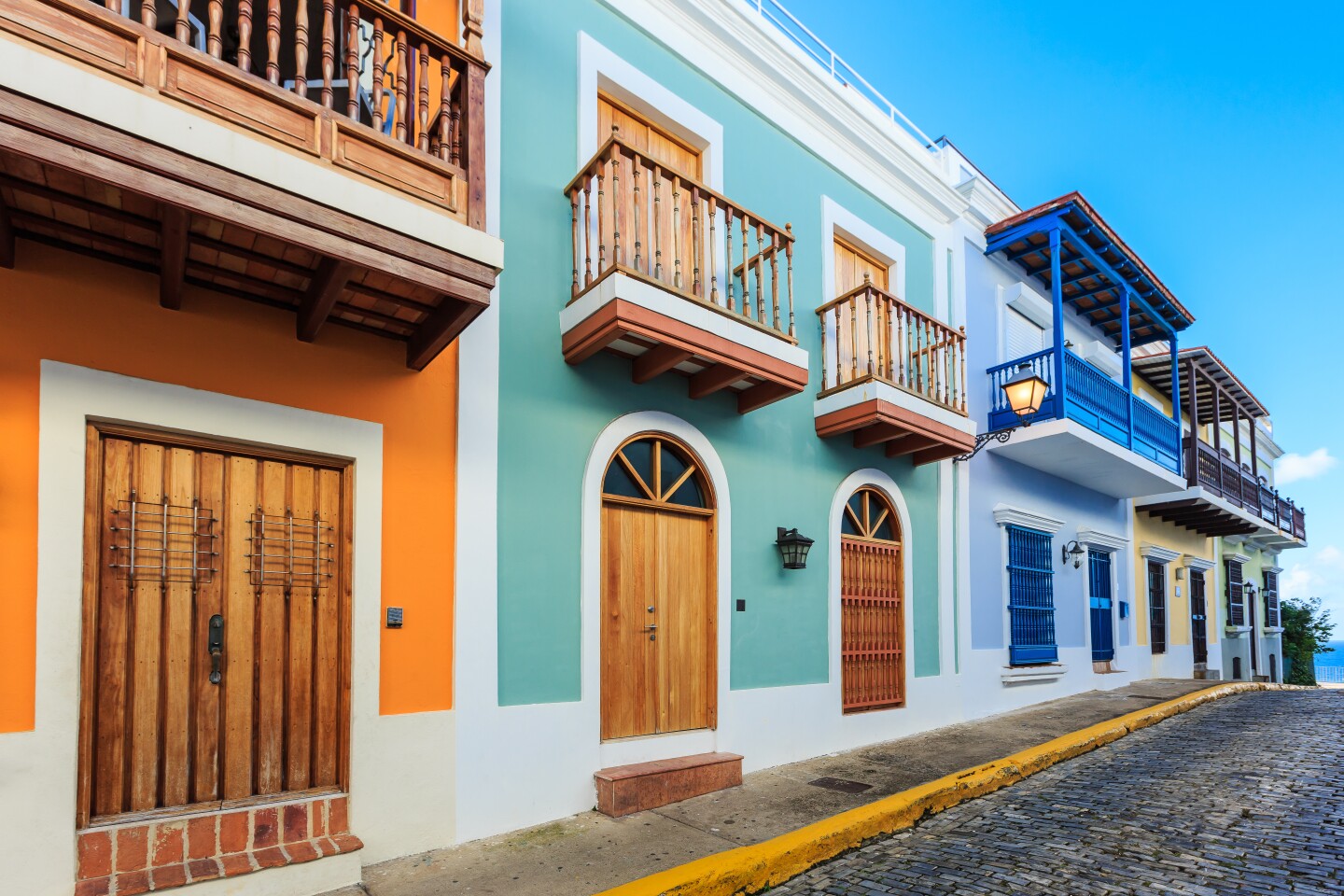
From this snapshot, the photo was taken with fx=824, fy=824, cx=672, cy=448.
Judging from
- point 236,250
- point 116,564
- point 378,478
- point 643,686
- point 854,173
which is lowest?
point 643,686

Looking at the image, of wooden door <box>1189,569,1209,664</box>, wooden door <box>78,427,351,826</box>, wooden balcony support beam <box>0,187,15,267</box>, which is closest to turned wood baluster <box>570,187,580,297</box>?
wooden door <box>78,427,351,826</box>

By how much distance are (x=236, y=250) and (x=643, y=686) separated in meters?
4.29

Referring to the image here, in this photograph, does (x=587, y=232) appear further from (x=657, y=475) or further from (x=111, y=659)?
(x=111, y=659)

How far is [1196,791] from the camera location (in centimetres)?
651

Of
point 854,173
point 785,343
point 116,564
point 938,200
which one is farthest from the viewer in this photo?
point 938,200

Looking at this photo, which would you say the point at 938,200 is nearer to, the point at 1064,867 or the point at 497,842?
the point at 1064,867

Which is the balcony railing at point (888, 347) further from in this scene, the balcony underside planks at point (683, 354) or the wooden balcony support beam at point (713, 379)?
the wooden balcony support beam at point (713, 379)

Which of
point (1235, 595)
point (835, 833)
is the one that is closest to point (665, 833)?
point (835, 833)

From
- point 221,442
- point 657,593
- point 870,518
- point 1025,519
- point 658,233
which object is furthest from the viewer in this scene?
point 1025,519

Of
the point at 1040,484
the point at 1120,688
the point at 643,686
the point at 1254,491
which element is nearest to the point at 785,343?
the point at 643,686

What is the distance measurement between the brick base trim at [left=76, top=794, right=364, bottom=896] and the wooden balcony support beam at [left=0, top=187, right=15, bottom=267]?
2759mm

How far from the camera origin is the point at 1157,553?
16016 millimetres

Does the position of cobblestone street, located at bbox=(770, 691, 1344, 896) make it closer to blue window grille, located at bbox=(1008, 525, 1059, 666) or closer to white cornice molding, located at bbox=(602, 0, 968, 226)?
blue window grille, located at bbox=(1008, 525, 1059, 666)

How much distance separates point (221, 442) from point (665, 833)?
369cm
